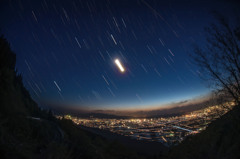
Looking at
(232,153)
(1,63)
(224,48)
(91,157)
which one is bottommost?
(91,157)

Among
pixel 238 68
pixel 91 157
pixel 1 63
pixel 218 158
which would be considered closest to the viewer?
pixel 218 158

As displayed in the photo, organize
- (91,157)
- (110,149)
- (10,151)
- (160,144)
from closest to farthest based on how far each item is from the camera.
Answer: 1. (10,151)
2. (91,157)
3. (110,149)
4. (160,144)

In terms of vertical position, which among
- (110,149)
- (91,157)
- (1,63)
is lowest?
(110,149)

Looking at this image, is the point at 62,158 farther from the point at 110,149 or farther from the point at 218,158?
the point at 110,149

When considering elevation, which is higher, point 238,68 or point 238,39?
point 238,39

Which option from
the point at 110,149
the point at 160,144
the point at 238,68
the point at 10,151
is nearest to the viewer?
the point at 10,151

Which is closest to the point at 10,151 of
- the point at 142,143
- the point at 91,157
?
the point at 91,157

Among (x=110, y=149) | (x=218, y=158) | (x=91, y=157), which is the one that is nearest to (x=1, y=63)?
(x=91, y=157)

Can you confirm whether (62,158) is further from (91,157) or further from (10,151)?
(91,157)

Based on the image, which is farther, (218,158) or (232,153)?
(218,158)
